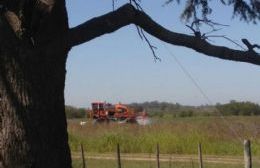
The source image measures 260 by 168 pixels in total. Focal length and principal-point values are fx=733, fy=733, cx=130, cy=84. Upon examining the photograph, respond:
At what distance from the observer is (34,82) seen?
5.78 meters

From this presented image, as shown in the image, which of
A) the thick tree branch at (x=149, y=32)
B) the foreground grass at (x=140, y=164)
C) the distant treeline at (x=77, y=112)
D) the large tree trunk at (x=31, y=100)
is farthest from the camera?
the distant treeline at (x=77, y=112)

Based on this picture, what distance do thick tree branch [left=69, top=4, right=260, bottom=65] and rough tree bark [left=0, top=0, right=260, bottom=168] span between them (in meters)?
0.13

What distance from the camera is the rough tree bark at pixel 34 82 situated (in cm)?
570

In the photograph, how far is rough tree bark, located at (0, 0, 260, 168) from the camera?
5.70 meters

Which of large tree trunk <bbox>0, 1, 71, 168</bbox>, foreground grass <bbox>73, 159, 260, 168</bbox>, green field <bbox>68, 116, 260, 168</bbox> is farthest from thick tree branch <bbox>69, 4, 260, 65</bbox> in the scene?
green field <bbox>68, 116, 260, 168</bbox>

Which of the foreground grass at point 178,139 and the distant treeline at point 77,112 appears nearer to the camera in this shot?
the foreground grass at point 178,139

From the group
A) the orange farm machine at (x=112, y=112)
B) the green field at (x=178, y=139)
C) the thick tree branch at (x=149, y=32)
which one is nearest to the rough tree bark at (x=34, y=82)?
the thick tree branch at (x=149, y=32)

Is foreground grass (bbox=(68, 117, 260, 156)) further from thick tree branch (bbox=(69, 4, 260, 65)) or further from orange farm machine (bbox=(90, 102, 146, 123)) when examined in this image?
orange farm machine (bbox=(90, 102, 146, 123))

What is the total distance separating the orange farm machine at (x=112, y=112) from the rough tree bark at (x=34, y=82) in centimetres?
5504

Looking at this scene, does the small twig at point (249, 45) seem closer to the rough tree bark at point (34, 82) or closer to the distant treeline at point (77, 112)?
the rough tree bark at point (34, 82)

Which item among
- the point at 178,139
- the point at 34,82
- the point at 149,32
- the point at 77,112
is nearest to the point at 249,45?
the point at 149,32

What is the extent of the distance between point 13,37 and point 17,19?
6.2 inches

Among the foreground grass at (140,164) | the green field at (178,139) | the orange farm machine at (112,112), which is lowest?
the foreground grass at (140,164)

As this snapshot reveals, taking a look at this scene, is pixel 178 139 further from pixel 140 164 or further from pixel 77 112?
pixel 77 112
